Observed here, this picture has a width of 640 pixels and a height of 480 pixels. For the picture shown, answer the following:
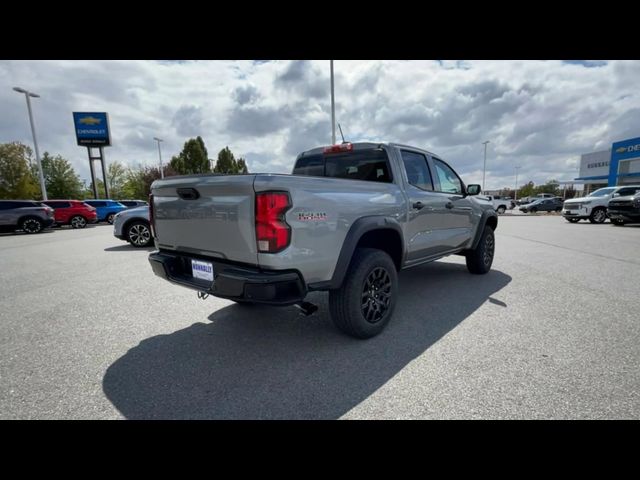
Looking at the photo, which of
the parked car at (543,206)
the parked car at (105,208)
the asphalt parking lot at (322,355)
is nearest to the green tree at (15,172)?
the parked car at (105,208)

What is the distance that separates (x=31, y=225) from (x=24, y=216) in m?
0.49

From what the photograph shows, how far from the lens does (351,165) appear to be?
3.75m

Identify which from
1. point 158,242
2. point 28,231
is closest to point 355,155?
point 158,242

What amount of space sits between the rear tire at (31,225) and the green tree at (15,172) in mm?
27999

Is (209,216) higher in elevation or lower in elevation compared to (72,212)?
higher

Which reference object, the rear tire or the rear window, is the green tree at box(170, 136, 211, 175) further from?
the rear window

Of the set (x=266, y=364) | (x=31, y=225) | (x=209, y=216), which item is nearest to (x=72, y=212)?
(x=31, y=225)

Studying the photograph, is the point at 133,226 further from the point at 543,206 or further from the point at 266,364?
the point at 543,206

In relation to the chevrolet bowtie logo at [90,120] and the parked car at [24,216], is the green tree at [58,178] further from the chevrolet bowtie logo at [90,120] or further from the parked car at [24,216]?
the parked car at [24,216]

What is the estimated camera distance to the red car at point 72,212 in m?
16.5

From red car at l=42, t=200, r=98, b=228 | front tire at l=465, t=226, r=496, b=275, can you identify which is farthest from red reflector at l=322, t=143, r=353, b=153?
red car at l=42, t=200, r=98, b=228

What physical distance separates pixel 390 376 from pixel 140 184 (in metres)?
55.3

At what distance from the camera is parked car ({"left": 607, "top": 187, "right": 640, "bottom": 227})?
11.8 m

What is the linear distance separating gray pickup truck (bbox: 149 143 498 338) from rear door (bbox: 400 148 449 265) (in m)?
Answer: 0.01
